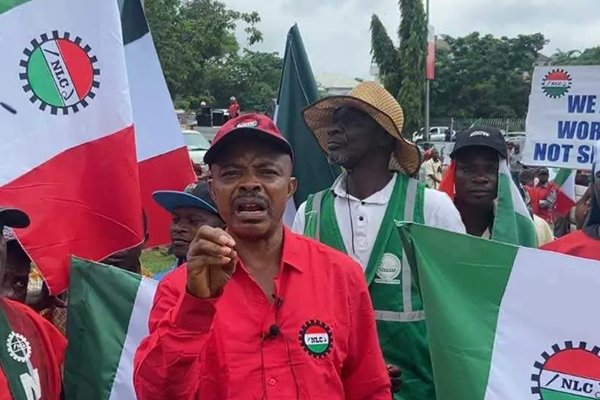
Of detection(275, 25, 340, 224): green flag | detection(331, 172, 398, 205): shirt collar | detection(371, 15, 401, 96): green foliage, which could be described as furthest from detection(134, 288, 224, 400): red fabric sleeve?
detection(371, 15, 401, 96): green foliage

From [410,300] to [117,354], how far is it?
123 centimetres

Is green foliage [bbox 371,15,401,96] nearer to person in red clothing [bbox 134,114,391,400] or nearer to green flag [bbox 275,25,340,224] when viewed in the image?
green flag [bbox 275,25,340,224]

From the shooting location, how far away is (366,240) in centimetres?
351

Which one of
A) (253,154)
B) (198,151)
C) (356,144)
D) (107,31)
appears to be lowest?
(198,151)

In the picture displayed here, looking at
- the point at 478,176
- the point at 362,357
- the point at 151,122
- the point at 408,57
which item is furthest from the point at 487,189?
the point at 408,57

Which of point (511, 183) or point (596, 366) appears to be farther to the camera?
point (511, 183)

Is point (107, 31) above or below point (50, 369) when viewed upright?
above

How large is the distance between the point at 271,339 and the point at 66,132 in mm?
1785

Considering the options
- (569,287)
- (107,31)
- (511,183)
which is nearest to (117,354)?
(107,31)

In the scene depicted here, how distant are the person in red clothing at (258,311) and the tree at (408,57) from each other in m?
36.1

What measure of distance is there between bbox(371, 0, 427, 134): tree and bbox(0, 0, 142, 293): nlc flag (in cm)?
3489

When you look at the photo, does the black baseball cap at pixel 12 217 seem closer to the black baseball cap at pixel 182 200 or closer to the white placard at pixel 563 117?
the black baseball cap at pixel 182 200

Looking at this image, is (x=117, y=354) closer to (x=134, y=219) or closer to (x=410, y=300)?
(x=134, y=219)

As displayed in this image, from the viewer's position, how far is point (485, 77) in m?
61.6
